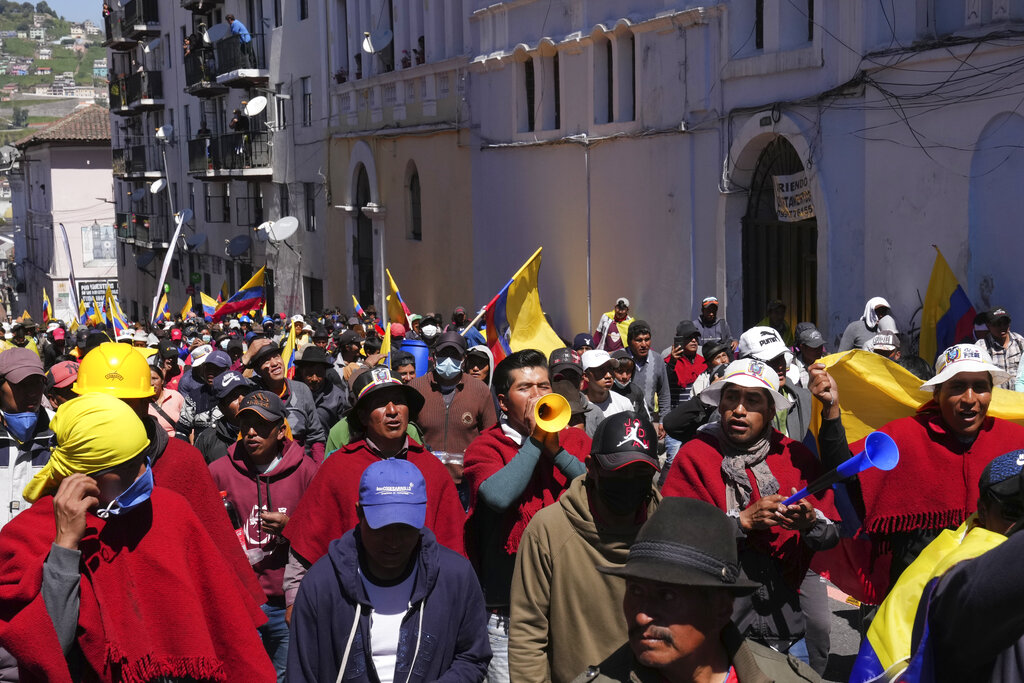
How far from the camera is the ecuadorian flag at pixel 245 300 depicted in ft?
77.4

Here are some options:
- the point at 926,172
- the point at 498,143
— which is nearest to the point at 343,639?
the point at 926,172

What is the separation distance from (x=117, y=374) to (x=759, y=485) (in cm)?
264

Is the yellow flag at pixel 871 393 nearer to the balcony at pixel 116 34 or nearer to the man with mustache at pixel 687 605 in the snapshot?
the man with mustache at pixel 687 605

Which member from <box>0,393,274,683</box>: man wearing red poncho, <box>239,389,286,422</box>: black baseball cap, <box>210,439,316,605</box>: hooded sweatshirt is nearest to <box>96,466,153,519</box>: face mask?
<box>0,393,274,683</box>: man wearing red poncho

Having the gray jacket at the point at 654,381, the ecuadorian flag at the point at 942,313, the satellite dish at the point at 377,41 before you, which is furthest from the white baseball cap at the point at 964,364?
the satellite dish at the point at 377,41

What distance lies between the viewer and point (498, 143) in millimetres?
23047

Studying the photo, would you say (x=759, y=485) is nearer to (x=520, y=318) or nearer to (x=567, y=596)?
(x=567, y=596)

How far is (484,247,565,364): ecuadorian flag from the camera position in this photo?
12.7 m

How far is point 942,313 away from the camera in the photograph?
40.7 feet

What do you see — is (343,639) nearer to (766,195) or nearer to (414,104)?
(766,195)

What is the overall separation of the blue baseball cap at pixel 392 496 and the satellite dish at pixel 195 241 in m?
39.1

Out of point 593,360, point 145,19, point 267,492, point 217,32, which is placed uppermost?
point 145,19

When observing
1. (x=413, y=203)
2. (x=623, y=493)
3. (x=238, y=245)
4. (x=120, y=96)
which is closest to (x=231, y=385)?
(x=623, y=493)

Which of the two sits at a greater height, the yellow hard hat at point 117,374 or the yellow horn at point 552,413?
the yellow hard hat at point 117,374
